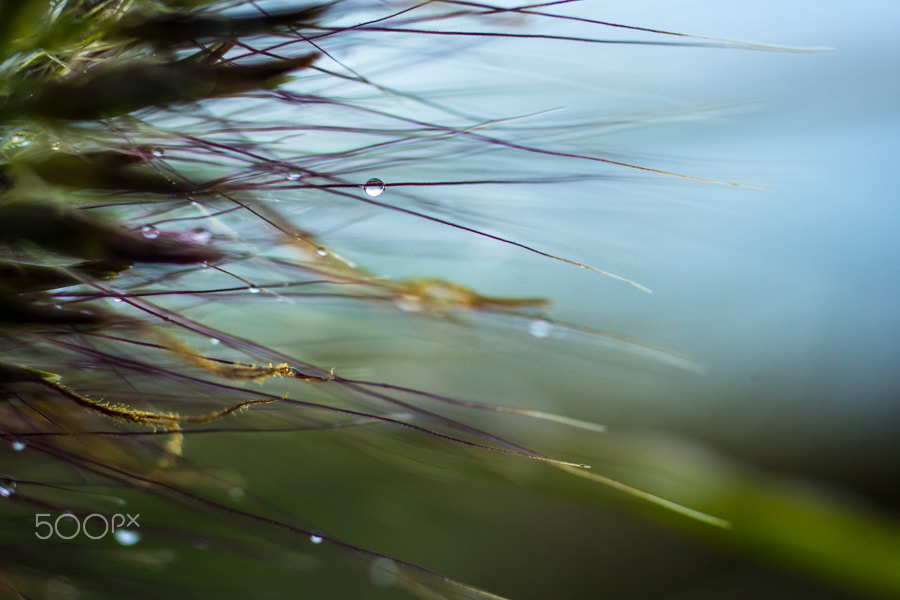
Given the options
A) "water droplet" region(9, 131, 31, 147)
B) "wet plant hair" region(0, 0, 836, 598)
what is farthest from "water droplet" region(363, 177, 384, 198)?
"water droplet" region(9, 131, 31, 147)

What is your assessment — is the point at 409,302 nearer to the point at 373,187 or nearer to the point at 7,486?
the point at 373,187

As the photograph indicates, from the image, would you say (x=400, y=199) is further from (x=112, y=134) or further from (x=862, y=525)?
(x=862, y=525)

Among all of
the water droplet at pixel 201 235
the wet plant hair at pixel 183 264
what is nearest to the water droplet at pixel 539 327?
the wet plant hair at pixel 183 264

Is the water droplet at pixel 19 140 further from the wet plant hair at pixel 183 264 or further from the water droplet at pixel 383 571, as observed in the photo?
the water droplet at pixel 383 571

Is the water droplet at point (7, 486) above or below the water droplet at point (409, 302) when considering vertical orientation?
below

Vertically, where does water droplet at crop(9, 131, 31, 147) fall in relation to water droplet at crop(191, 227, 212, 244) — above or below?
above

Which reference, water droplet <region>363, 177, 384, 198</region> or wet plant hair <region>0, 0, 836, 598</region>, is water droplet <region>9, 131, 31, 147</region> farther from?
water droplet <region>363, 177, 384, 198</region>

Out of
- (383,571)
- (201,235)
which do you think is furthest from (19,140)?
(383,571)
